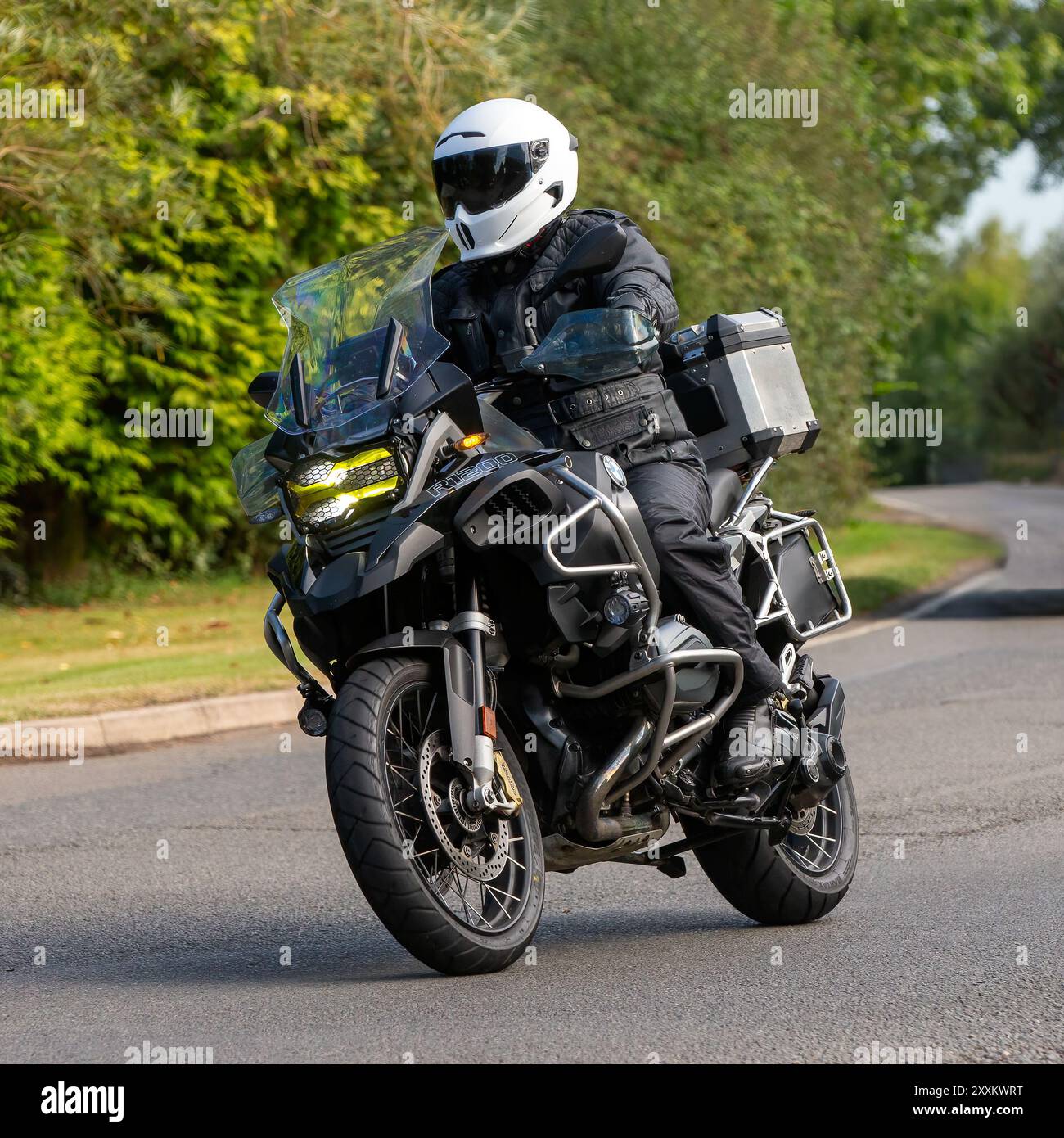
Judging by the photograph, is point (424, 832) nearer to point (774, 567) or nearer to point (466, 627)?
point (466, 627)

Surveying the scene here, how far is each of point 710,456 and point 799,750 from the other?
934 mm

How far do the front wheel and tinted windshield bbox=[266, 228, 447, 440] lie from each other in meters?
1.58

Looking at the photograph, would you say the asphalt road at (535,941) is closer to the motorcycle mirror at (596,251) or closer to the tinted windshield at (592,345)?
the tinted windshield at (592,345)

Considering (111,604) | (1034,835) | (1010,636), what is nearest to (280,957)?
(1034,835)

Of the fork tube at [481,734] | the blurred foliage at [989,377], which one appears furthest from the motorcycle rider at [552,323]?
the blurred foliage at [989,377]

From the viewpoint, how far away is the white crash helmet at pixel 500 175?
190 inches

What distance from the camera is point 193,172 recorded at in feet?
49.9

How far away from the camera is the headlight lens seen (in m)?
4.32

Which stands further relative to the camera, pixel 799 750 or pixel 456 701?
pixel 799 750

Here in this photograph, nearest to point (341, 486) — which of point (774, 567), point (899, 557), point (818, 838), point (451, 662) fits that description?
point (451, 662)

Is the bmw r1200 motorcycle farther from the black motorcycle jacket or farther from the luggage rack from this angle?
the luggage rack

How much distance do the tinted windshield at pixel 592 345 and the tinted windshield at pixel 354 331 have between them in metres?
0.29

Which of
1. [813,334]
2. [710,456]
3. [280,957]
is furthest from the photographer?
[813,334]
